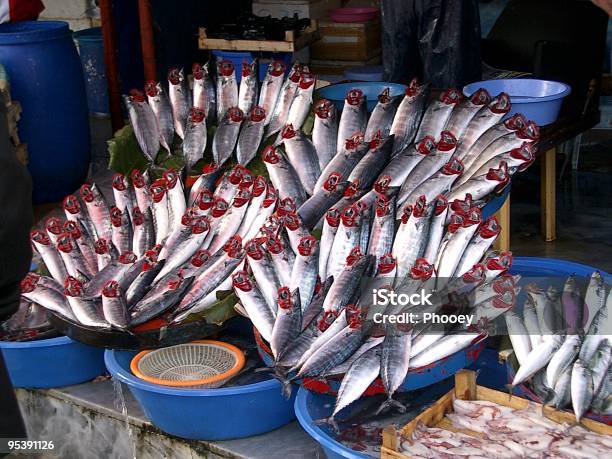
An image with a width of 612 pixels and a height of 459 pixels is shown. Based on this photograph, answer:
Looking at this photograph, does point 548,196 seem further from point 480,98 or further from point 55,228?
point 55,228

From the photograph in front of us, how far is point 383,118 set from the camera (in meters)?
4.35

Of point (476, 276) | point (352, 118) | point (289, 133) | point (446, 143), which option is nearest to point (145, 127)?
point (289, 133)

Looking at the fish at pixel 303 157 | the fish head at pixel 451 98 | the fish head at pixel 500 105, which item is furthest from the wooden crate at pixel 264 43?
the fish head at pixel 500 105

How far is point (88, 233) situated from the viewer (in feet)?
13.6

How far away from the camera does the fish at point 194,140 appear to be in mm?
4648

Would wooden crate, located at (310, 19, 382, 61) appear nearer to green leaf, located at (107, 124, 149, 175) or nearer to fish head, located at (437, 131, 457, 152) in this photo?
green leaf, located at (107, 124, 149, 175)

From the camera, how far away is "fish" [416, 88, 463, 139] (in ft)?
13.6

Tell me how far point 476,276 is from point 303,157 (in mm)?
1334

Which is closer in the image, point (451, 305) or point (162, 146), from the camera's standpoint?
point (451, 305)

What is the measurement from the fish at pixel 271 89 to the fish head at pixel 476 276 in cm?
196

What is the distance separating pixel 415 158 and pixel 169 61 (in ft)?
14.9

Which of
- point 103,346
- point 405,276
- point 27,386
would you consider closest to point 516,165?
point 405,276

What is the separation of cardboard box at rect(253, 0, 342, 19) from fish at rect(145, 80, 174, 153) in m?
3.67

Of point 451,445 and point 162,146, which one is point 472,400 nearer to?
point 451,445
